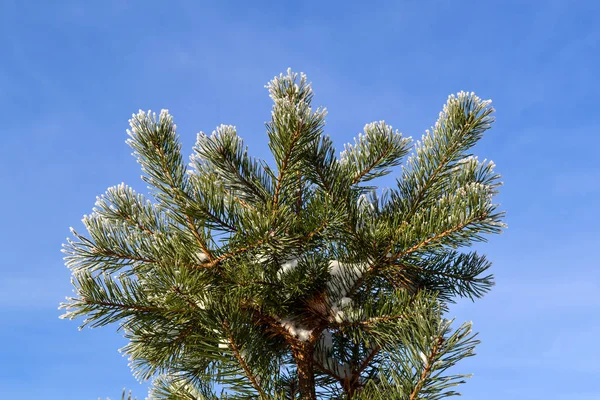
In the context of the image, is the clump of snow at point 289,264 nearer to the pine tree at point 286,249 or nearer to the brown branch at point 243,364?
the pine tree at point 286,249

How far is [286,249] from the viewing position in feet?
12.6

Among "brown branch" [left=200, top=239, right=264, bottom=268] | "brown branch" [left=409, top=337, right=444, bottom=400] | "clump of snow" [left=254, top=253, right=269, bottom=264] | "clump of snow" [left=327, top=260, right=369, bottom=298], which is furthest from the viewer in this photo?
"clump of snow" [left=327, top=260, right=369, bottom=298]

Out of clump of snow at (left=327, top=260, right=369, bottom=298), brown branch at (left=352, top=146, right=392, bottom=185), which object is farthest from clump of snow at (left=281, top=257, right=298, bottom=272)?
brown branch at (left=352, top=146, right=392, bottom=185)

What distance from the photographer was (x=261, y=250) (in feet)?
12.4

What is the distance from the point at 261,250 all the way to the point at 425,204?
123 cm

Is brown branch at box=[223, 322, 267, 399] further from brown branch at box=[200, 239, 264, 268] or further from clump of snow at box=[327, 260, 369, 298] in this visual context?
clump of snow at box=[327, 260, 369, 298]

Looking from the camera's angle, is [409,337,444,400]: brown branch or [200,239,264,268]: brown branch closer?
[409,337,444,400]: brown branch

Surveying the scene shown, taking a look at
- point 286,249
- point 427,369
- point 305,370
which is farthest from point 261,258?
point 427,369

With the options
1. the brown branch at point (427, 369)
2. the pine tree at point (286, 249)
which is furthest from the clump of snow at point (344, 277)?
the brown branch at point (427, 369)

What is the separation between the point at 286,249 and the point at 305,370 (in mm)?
891

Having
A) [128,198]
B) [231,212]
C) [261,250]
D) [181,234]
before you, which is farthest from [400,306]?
[128,198]

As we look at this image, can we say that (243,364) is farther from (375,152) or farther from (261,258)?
(375,152)

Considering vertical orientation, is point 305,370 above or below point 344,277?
below

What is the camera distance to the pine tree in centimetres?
357
